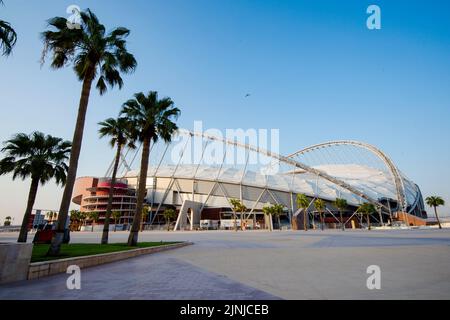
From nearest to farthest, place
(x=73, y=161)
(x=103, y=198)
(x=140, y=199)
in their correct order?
1. (x=73, y=161)
2. (x=140, y=199)
3. (x=103, y=198)

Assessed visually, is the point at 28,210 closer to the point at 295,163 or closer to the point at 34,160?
the point at 34,160

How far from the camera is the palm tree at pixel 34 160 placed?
72.4 feet

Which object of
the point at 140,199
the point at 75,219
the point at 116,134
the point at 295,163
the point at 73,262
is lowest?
the point at 73,262

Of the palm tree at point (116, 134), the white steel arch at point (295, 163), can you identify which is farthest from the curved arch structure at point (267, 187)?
the palm tree at point (116, 134)

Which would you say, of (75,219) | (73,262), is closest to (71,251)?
(73,262)

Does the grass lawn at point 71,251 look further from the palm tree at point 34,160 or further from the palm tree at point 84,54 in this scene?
the palm tree at point 34,160

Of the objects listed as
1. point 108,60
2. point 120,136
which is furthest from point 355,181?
point 108,60

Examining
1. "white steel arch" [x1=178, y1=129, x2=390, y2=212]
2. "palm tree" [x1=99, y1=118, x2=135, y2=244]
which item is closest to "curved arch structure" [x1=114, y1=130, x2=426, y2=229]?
"white steel arch" [x1=178, y1=129, x2=390, y2=212]

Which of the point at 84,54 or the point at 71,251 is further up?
the point at 84,54

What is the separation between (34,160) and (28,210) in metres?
4.14

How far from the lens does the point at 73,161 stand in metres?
13.4

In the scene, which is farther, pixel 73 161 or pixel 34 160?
pixel 34 160

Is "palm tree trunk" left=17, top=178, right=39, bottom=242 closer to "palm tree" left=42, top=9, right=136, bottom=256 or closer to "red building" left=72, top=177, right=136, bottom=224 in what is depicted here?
"palm tree" left=42, top=9, right=136, bottom=256
